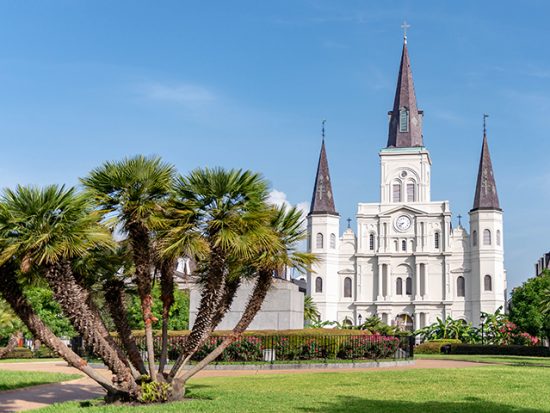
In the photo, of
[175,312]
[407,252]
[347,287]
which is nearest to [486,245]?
[407,252]

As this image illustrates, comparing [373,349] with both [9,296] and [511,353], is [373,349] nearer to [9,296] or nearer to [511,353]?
[9,296]

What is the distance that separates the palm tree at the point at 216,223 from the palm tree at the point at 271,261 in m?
0.30

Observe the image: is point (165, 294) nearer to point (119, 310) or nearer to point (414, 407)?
point (119, 310)

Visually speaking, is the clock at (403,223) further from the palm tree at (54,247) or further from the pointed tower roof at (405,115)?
the palm tree at (54,247)

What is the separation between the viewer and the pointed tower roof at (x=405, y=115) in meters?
101

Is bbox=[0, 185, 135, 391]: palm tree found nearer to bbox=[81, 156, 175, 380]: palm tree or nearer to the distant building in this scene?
bbox=[81, 156, 175, 380]: palm tree

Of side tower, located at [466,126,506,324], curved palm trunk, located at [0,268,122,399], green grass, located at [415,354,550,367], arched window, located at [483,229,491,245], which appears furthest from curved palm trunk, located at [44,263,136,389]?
arched window, located at [483,229,491,245]

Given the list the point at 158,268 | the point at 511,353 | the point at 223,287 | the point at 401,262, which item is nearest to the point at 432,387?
the point at 223,287

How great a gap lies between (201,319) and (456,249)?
271 feet

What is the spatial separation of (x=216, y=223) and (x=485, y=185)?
3272 inches

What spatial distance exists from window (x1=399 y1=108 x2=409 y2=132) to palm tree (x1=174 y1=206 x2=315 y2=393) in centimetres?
8719

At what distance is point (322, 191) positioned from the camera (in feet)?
327

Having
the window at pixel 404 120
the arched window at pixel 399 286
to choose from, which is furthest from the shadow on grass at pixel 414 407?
the window at pixel 404 120

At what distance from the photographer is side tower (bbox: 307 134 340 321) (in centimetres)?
9419
